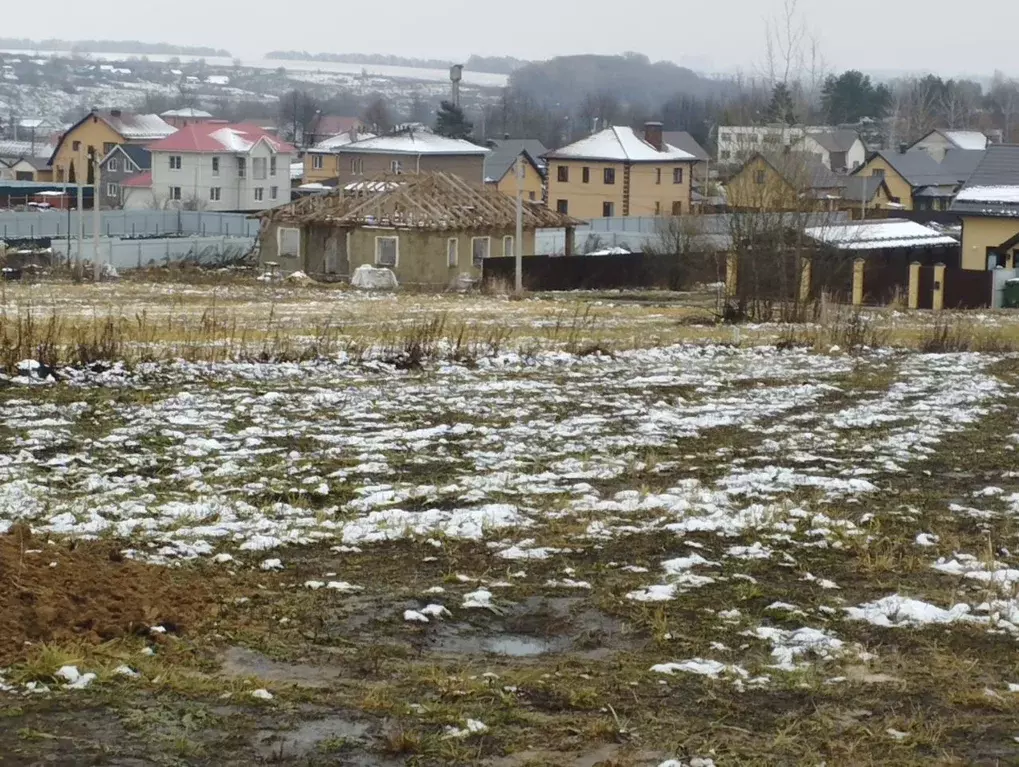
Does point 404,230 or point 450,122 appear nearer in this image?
point 404,230

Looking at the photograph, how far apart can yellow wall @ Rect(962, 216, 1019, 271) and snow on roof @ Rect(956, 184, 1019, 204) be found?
735 mm

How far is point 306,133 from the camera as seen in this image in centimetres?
14588

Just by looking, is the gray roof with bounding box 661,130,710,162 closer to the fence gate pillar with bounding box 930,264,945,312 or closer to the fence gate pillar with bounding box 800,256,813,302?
the fence gate pillar with bounding box 930,264,945,312

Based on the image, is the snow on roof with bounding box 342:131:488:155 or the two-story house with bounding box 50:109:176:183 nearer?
the snow on roof with bounding box 342:131:488:155

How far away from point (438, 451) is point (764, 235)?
65.7ft

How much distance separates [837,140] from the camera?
11369 centimetres

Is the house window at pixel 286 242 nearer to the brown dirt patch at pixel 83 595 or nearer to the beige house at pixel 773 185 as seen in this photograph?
the beige house at pixel 773 185

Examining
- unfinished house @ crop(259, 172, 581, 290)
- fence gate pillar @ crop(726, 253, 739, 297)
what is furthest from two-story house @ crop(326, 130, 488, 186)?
fence gate pillar @ crop(726, 253, 739, 297)

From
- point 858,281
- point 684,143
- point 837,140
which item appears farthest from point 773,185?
point 837,140

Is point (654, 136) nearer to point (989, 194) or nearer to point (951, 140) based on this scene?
point (951, 140)

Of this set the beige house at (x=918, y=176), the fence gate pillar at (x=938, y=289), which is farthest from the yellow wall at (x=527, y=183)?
the fence gate pillar at (x=938, y=289)

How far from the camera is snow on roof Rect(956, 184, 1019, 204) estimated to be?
149 feet

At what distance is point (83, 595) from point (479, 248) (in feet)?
136

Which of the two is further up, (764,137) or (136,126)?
(136,126)
